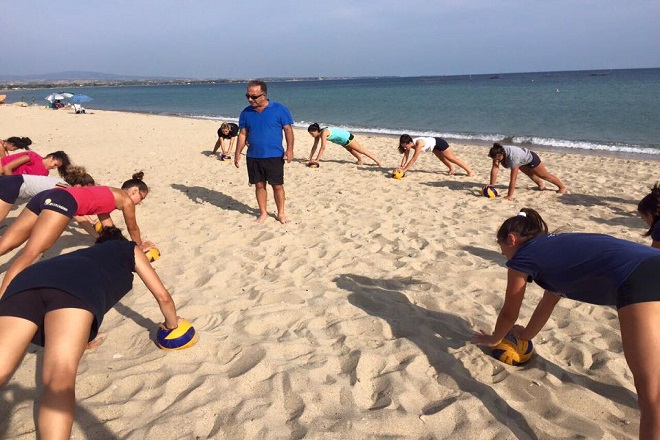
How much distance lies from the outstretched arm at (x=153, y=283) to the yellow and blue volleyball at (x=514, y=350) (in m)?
2.30

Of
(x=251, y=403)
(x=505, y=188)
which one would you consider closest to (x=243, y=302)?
(x=251, y=403)

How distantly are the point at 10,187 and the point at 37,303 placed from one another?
10.9ft

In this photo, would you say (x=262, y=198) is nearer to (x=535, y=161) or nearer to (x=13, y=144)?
(x=13, y=144)

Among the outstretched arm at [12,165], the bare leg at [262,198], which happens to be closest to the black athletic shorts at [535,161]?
the bare leg at [262,198]

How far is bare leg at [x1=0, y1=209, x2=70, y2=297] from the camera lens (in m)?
3.38

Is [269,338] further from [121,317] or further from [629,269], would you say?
[629,269]

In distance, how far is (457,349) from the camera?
121 inches

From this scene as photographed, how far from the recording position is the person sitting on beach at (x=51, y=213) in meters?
3.42

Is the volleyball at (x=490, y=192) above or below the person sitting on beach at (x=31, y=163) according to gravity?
below

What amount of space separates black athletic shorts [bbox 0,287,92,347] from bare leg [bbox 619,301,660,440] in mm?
2733

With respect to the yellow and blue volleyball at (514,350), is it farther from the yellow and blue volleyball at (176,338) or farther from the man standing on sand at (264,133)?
the man standing on sand at (264,133)

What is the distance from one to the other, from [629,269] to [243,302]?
2.91 metres

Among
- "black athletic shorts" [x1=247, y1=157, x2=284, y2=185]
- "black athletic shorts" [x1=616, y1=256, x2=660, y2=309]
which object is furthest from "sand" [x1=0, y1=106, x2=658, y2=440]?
"black athletic shorts" [x1=616, y1=256, x2=660, y2=309]

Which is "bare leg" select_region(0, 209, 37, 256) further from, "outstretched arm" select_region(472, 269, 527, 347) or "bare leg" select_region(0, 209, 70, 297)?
"outstretched arm" select_region(472, 269, 527, 347)
